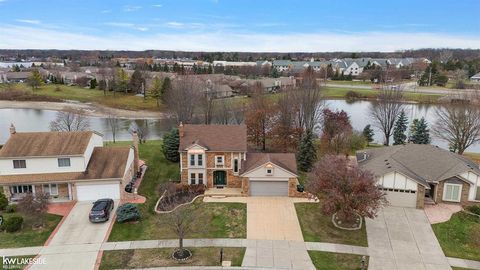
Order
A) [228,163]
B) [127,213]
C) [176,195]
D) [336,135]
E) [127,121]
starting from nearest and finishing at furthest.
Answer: [127,213], [176,195], [228,163], [336,135], [127,121]

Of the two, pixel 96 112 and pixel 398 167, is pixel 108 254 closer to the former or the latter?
pixel 398 167

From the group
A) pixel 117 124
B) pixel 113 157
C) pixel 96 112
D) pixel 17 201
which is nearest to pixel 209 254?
pixel 113 157

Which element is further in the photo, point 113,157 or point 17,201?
point 113,157

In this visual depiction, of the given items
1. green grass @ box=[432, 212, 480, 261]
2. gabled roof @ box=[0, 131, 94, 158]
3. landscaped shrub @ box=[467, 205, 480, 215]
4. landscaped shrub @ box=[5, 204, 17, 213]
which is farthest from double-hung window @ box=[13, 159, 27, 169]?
landscaped shrub @ box=[467, 205, 480, 215]

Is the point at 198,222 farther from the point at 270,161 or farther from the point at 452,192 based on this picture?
the point at 452,192

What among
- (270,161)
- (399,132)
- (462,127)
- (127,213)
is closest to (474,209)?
(270,161)

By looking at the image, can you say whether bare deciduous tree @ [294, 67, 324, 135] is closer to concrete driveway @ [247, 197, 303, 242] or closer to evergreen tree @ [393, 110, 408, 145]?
evergreen tree @ [393, 110, 408, 145]
